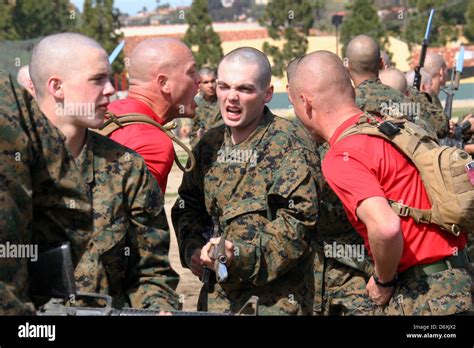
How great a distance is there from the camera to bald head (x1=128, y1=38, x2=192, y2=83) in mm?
5539

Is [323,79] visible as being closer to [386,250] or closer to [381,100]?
[386,250]

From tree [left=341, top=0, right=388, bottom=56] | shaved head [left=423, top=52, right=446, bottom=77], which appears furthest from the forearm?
tree [left=341, top=0, right=388, bottom=56]

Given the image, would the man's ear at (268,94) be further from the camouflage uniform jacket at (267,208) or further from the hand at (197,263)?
the hand at (197,263)

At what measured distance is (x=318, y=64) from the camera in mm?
4957

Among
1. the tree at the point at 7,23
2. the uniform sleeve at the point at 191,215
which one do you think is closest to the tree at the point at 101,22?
the tree at the point at 7,23

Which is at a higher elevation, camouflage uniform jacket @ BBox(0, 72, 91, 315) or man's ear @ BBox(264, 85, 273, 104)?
camouflage uniform jacket @ BBox(0, 72, 91, 315)

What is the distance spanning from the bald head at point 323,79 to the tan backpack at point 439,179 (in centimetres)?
41

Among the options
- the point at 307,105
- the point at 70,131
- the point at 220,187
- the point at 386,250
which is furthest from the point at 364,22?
the point at 70,131

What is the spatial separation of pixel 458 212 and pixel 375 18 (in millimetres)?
58952

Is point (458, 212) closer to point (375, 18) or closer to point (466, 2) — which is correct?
point (375, 18)

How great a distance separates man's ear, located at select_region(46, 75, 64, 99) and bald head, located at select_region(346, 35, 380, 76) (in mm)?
4038

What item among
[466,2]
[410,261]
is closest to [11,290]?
[410,261]

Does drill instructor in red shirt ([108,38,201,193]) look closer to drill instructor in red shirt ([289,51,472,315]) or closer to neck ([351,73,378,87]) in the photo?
drill instructor in red shirt ([289,51,472,315])

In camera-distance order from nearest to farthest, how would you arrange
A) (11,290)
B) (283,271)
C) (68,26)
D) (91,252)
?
(11,290), (91,252), (283,271), (68,26)
